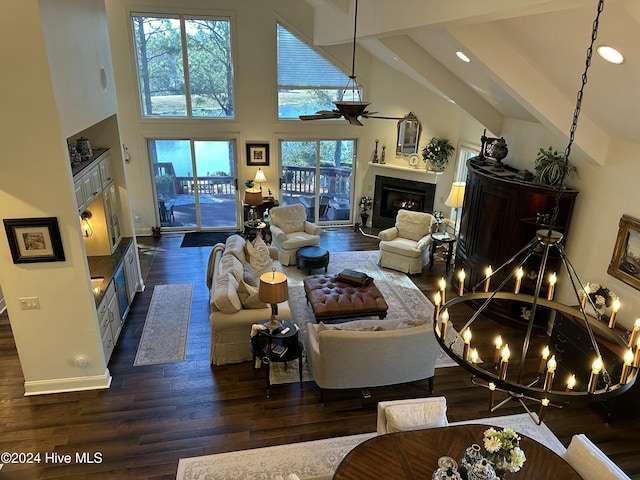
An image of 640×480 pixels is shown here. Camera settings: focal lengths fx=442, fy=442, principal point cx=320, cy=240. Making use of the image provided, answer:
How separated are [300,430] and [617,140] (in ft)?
16.4

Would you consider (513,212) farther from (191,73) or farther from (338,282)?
(191,73)

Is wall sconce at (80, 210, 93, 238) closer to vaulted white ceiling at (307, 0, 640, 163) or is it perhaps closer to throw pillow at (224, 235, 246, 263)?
throw pillow at (224, 235, 246, 263)

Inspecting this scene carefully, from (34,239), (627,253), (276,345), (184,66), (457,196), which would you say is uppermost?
(184,66)

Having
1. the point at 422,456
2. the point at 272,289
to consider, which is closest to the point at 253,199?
the point at 272,289

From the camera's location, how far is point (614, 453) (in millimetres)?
4582

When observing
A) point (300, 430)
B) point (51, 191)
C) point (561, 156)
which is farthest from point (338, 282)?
point (51, 191)

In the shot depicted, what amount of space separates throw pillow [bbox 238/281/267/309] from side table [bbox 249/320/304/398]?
0.49 meters

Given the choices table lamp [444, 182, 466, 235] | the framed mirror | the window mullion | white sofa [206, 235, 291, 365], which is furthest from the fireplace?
white sofa [206, 235, 291, 365]

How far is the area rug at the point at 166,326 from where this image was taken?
5.94 meters

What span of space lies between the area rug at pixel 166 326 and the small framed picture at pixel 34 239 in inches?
73.5

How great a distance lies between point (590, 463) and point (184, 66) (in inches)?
371

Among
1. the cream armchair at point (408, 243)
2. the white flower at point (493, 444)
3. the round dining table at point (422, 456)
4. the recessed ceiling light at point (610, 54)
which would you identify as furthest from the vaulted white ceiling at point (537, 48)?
the round dining table at point (422, 456)

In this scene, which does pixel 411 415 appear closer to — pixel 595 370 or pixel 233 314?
pixel 595 370

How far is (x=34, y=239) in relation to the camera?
467 cm
